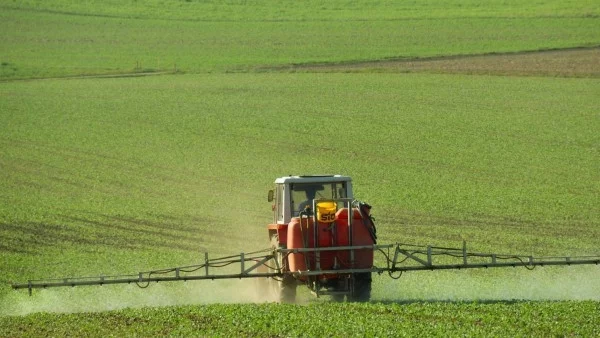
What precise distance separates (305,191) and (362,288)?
2487 millimetres

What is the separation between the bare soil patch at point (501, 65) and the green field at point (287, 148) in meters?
0.25

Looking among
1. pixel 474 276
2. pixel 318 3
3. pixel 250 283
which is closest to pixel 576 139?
pixel 474 276

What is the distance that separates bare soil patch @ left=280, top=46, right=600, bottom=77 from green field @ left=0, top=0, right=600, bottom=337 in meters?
0.25

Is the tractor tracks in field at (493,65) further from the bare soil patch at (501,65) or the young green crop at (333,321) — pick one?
the young green crop at (333,321)

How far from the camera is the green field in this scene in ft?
68.7

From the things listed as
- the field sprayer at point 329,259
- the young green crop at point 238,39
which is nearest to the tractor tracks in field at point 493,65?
the young green crop at point 238,39

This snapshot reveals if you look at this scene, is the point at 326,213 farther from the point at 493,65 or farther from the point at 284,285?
the point at 493,65

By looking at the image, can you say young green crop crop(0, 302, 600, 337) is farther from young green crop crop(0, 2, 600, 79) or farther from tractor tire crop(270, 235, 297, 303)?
young green crop crop(0, 2, 600, 79)

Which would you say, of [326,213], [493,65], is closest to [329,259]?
[326,213]

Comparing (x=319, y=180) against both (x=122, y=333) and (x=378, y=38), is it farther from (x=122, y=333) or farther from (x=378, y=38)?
(x=378, y=38)

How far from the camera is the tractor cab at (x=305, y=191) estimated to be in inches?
916

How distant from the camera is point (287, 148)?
45.1 meters

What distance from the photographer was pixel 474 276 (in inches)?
1027

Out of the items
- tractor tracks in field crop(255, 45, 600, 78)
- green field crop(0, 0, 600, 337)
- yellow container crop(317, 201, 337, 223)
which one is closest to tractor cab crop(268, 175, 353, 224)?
yellow container crop(317, 201, 337, 223)
